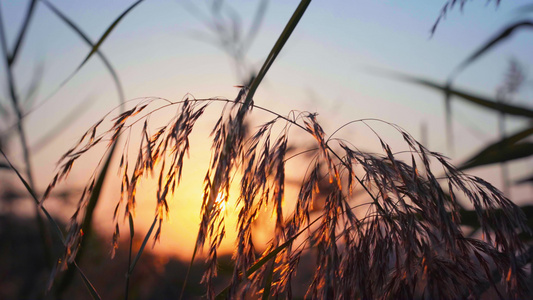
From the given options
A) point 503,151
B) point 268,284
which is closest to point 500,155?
point 503,151

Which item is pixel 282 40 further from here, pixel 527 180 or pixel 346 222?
pixel 527 180

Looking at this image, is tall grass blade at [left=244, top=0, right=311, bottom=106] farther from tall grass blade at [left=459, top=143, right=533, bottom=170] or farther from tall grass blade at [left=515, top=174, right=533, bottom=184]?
tall grass blade at [left=515, top=174, right=533, bottom=184]

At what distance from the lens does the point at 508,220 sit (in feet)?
4.09

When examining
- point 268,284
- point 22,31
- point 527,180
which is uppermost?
point 22,31

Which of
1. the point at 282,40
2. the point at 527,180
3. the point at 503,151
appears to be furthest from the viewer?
the point at 527,180

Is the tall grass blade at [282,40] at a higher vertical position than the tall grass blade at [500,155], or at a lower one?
higher

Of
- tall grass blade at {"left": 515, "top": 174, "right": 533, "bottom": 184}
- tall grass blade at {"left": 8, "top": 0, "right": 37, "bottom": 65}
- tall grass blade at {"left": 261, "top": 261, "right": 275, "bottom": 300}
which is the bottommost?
tall grass blade at {"left": 261, "top": 261, "right": 275, "bottom": 300}

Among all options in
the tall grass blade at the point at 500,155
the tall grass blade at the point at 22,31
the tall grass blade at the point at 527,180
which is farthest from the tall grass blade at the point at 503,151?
the tall grass blade at the point at 22,31

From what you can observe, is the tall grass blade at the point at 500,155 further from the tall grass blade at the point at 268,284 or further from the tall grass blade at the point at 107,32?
the tall grass blade at the point at 107,32

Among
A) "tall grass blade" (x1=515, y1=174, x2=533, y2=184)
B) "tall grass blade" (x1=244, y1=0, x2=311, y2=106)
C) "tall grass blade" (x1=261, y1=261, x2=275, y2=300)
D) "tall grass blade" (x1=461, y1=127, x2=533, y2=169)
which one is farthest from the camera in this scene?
"tall grass blade" (x1=515, y1=174, x2=533, y2=184)

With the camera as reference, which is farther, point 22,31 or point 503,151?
point 503,151

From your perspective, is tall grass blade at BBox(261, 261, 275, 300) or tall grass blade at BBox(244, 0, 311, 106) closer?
tall grass blade at BBox(244, 0, 311, 106)

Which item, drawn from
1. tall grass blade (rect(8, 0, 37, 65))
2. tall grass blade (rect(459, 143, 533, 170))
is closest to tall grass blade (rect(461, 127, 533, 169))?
tall grass blade (rect(459, 143, 533, 170))

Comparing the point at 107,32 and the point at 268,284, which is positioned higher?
the point at 107,32
